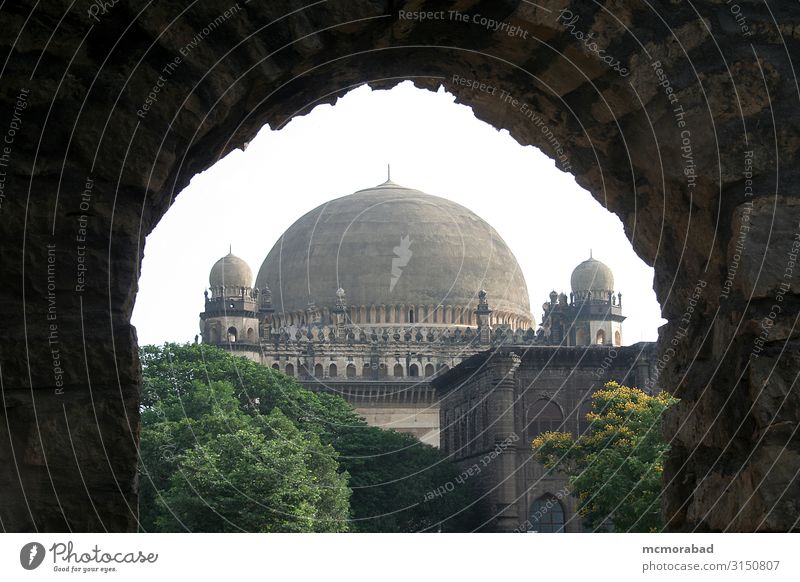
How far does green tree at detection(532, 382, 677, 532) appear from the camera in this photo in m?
29.9

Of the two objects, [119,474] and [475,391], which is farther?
→ [475,391]

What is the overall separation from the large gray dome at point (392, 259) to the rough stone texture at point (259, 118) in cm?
7875

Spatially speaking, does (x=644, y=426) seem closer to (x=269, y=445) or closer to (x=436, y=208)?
(x=269, y=445)

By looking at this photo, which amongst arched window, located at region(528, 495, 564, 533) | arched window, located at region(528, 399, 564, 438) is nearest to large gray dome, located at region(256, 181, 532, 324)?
arched window, located at region(528, 399, 564, 438)

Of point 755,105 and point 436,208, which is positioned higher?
point 436,208

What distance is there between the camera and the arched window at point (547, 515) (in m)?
57.0

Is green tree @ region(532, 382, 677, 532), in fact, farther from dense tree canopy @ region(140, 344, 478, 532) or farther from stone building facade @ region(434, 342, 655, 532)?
stone building facade @ region(434, 342, 655, 532)

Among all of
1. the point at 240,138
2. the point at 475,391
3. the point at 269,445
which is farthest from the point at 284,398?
the point at 240,138

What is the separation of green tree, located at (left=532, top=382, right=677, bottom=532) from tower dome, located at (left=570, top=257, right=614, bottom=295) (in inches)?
1871

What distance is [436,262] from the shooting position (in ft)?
291

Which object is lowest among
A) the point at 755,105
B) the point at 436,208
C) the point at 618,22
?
the point at 755,105

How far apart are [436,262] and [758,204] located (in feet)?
267

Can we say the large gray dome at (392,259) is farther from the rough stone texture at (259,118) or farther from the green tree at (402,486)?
the rough stone texture at (259,118)

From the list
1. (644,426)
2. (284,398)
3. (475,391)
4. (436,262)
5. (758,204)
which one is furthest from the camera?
(436,262)
